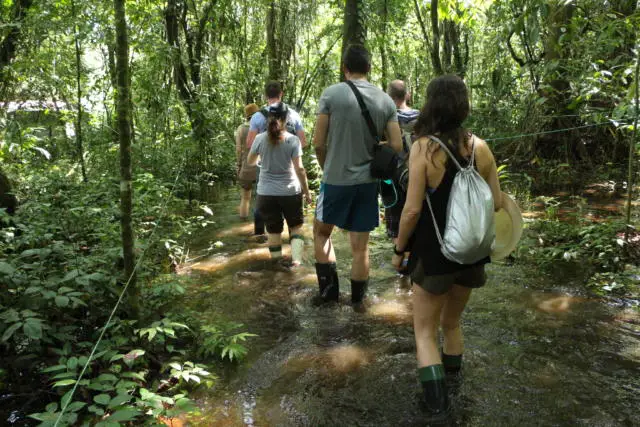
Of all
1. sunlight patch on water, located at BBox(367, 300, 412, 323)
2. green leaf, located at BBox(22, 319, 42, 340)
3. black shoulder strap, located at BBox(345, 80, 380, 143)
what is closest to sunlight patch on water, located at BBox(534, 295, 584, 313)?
sunlight patch on water, located at BBox(367, 300, 412, 323)

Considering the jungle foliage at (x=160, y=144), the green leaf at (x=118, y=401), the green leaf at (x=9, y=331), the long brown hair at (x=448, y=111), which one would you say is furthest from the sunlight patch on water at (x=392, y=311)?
the green leaf at (x=9, y=331)

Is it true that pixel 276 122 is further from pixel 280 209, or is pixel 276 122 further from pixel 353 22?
pixel 353 22

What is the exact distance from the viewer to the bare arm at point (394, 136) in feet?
14.5

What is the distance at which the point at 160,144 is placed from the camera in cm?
1206

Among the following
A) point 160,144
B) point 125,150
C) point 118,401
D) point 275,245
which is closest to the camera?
point 118,401

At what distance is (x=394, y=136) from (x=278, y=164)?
170 centimetres

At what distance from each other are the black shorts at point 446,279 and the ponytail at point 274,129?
3.05m

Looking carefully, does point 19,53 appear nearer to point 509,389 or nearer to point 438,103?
point 438,103

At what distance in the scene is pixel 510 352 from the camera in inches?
144

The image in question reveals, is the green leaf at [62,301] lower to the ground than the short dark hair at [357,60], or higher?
lower

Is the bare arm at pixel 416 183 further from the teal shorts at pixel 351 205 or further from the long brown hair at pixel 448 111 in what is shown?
the teal shorts at pixel 351 205

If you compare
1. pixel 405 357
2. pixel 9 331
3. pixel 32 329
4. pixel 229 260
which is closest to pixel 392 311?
pixel 405 357

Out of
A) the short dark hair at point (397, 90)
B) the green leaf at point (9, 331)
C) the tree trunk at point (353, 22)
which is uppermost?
the tree trunk at point (353, 22)

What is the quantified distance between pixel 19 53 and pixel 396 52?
1567 centimetres
